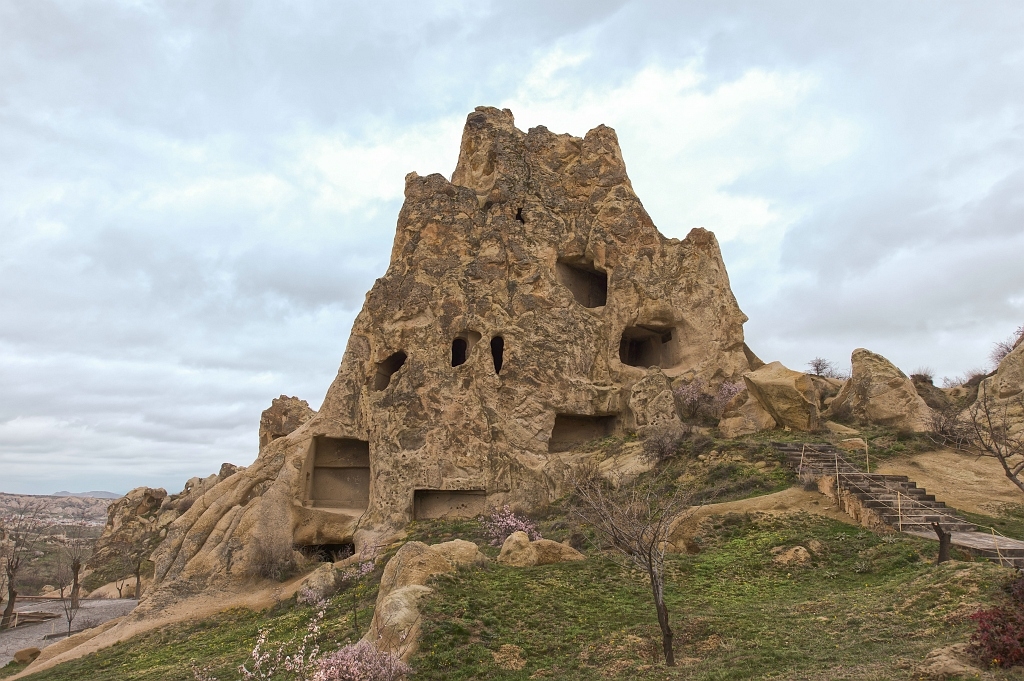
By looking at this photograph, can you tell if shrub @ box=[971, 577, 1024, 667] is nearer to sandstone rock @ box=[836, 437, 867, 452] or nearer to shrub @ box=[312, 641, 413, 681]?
shrub @ box=[312, 641, 413, 681]

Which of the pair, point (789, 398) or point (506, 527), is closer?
point (506, 527)

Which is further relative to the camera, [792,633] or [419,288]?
[419,288]

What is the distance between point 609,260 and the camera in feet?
95.4

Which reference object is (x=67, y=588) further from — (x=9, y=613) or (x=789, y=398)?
(x=789, y=398)

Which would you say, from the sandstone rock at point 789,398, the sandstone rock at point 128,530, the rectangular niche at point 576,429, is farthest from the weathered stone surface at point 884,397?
the sandstone rock at point 128,530

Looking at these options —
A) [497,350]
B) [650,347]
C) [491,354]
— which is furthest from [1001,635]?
[650,347]

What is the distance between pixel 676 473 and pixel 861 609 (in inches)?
384

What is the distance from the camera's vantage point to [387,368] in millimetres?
28328

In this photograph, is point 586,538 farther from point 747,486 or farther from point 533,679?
point 533,679

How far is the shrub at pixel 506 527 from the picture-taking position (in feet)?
64.9

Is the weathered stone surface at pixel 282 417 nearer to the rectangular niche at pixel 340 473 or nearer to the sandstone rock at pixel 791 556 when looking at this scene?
the rectangular niche at pixel 340 473

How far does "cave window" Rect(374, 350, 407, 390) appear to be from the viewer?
2770cm

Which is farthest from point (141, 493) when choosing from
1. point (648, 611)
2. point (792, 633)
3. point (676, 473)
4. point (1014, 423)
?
point (1014, 423)

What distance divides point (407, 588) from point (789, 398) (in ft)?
52.5
